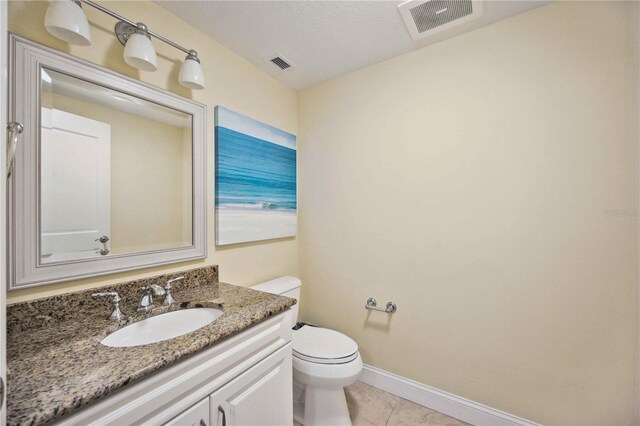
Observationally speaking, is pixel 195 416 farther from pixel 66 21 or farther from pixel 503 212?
pixel 503 212

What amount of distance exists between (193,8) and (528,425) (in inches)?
108

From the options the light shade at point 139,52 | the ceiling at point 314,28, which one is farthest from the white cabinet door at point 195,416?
the ceiling at point 314,28

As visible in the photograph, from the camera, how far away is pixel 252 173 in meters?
1.76

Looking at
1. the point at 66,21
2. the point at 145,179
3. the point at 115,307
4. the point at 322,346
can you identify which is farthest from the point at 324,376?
the point at 66,21

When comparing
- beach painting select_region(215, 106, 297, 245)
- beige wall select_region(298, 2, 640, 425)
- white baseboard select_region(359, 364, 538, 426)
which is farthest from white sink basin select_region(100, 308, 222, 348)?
white baseboard select_region(359, 364, 538, 426)

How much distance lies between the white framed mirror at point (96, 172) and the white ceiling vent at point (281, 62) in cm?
64

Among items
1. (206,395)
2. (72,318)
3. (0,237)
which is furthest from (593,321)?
(72,318)

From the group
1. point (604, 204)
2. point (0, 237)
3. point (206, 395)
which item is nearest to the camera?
point (0, 237)

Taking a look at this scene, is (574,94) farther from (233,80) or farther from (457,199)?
(233,80)

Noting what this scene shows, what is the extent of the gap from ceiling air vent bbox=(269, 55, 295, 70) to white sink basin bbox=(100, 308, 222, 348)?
1556mm

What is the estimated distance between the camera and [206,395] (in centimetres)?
87

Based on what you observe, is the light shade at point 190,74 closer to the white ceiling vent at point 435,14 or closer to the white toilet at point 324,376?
the white ceiling vent at point 435,14

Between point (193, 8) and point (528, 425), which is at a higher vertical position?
point (193, 8)

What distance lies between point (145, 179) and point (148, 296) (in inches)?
21.8
